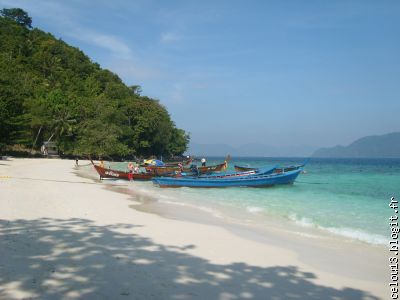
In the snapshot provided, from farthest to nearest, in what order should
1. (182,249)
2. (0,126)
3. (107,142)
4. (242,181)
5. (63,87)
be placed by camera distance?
1. (63,87)
2. (107,142)
3. (0,126)
4. (242,181)
5. (182,249)

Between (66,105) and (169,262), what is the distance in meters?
57.3

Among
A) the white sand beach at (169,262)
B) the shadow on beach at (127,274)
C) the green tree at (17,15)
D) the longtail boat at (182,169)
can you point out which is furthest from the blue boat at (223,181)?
the green tree at (17,15)

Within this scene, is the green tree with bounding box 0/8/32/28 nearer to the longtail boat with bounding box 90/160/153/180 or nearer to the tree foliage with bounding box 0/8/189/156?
the tree foliage with bounding box 0/8/189/156

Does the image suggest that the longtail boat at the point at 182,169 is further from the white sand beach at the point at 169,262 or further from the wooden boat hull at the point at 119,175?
the white sand beach at the point at 169,262

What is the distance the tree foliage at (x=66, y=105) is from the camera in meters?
51.5

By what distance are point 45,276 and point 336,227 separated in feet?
32.0

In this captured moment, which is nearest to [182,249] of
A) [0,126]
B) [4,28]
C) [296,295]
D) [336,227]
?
[296,295]

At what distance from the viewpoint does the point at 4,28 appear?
273 feet

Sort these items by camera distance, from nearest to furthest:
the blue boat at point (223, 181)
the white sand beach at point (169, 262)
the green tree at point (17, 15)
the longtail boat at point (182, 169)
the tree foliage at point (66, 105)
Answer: the white sand beach at point (169, 262) < the blue boat at point (223, 181) < the longtail boat at point (182, 169) < the tree foliage at point (66, 105) < the green tree at point (17, 15)

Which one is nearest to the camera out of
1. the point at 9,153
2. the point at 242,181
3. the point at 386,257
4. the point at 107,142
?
the point at 386,257

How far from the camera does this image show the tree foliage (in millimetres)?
51531

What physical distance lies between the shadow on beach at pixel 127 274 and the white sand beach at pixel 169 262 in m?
0.01

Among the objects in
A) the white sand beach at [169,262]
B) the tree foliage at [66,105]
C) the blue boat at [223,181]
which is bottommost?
the white sand beach at [169,262]

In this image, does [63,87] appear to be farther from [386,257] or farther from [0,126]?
[386,257]
